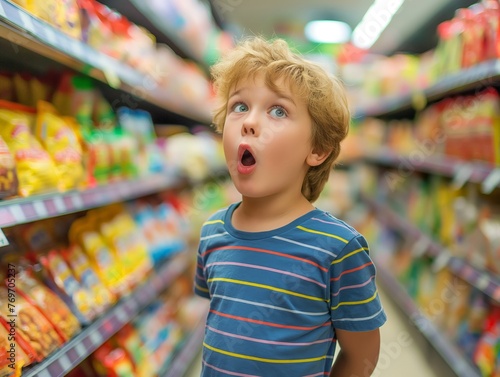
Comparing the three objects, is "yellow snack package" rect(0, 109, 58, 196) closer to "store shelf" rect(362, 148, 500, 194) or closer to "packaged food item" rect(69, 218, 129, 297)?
"packaged food item" rect(69, 218, 129, 297)

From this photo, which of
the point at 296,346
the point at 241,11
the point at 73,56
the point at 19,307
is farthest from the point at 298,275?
the point at 241,11

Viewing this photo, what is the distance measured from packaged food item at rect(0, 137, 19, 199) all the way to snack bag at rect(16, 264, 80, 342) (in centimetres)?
31

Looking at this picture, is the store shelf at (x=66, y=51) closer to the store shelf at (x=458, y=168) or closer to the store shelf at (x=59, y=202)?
the store shelf at (x=59, y=202)

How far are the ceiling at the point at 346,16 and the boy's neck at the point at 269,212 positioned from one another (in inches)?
116

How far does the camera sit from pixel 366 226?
535 centimetres

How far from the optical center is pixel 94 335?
1.47 metres

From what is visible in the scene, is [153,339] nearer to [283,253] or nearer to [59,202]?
[59,202]

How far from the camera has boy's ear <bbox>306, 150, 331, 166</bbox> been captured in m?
1.12

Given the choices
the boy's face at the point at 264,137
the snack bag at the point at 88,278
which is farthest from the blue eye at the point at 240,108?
the snack bag at the point at 88,278

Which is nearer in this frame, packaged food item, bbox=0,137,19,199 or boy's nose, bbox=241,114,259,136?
boy's nose, bbox=241,114,259,136

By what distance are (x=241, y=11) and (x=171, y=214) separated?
4050mm

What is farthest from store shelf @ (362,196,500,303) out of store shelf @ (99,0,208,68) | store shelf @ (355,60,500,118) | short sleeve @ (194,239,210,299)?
store shelf @ (99,0,208,68)

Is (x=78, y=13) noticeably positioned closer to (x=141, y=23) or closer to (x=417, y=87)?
(x=141, y=23)

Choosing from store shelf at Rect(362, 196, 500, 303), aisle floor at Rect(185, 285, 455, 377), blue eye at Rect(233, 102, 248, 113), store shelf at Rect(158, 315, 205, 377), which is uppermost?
blue eye at Rect(233, 102, 248, 113)
